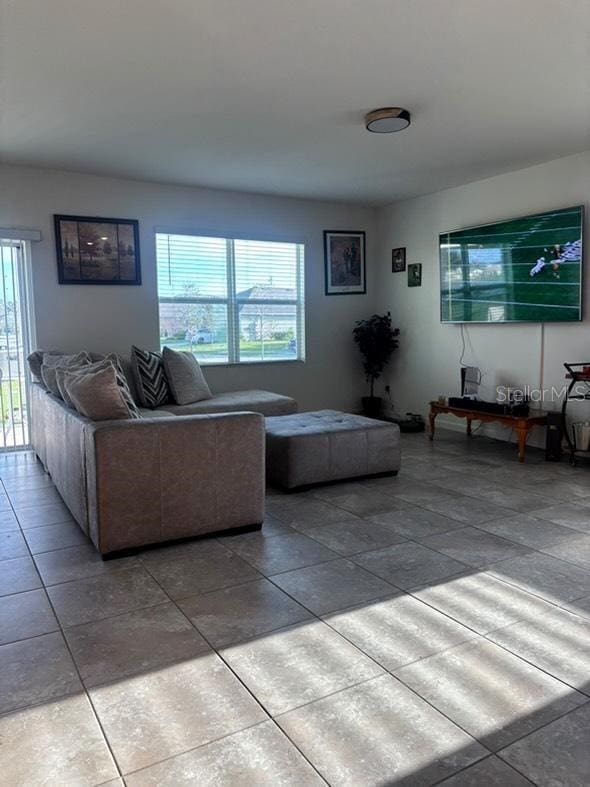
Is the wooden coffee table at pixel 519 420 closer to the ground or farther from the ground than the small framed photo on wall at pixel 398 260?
closer to the ground

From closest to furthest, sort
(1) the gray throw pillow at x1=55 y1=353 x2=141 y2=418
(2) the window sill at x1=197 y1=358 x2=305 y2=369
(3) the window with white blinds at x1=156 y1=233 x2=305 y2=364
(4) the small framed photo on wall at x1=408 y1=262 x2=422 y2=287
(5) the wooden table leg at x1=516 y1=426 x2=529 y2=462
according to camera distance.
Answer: (1) the gray throw pillow at x1=55 y1=353 x2=141 y2=418 < (5) the wooden table leg at x1=516 y1=426 x2=529 y2=462 < (3) the window with white blinds at x1=156 y1=233 x2=305 y2=364 < (2) the window sill at x1=197 y1=358 x2=305 y2=369 < (4) the small framed photo on wall at x1=408 y1=262 x2=422 y2=287

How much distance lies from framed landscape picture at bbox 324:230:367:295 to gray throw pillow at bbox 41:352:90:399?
3.19 meters

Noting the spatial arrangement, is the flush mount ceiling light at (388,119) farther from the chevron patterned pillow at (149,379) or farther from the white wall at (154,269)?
the chevron patterned pillow at (149,379)

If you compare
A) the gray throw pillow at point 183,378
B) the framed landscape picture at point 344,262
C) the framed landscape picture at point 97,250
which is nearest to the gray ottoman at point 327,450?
the gray throw pillow at point 183,378

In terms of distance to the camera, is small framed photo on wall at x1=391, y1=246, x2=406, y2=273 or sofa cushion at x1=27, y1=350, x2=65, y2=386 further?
small framed photo on wall at x1=391, y1=246, x2=406, y2=273

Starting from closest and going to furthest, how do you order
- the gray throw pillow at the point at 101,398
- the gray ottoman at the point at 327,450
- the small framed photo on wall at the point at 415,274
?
the gray throw pillow at the point at 101,398 → the gray ottoman at the point at 327,450 → the small framed photo on wall at the point at 415,274

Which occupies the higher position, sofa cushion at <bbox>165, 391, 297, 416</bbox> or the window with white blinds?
the window with white blinds

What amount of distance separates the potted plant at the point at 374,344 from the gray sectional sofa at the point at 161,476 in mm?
3514

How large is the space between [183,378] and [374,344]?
232 cm

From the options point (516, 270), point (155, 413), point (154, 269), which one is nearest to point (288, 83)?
point (155, 413)

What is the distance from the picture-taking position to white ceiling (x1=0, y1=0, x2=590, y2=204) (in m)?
2.44

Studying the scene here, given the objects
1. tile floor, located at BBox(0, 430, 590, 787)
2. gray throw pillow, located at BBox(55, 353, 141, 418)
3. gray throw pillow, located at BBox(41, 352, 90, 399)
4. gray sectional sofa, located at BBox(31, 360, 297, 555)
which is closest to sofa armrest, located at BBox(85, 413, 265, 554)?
gray sectional sofa, located at BBox(31, 360, 297, 555)

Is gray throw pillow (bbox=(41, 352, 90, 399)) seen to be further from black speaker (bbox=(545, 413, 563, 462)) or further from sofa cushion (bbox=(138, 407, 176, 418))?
black speaker (bbox=(545, 413, 563, 462))

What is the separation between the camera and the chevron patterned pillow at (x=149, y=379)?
15.6ft
